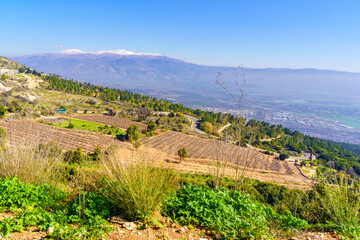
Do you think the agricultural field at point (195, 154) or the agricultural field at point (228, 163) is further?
the agricultural field at point (195, 154)

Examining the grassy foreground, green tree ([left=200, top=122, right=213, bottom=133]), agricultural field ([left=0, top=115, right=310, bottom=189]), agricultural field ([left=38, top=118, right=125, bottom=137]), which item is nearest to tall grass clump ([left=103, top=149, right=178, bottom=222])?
the grassy foreground

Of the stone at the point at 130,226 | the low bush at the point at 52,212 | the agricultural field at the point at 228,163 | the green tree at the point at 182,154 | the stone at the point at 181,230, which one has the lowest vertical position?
the agricultural field at the point at 228,163

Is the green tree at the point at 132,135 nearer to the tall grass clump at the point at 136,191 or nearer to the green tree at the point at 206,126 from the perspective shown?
the green tree at the point at 206,126

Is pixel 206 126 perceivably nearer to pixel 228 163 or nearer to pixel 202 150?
pixel 202 150

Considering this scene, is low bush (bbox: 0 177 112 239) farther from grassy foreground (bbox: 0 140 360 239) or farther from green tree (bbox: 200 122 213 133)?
green tree (bbox: 200 122 213 133)

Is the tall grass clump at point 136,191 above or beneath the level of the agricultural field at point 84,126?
above

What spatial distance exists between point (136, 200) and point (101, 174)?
48.3 inches

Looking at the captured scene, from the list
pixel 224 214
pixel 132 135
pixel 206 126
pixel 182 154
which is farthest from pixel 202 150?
pixel 224 214

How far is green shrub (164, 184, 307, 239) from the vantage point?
2.72m

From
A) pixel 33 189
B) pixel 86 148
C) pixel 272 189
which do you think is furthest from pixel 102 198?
pixel 86 148

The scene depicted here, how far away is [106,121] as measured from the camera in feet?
133

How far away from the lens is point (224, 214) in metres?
2.94

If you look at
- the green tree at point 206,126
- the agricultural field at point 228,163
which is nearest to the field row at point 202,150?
the agricultural field at point 228,163

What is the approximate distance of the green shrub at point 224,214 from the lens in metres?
2.72
